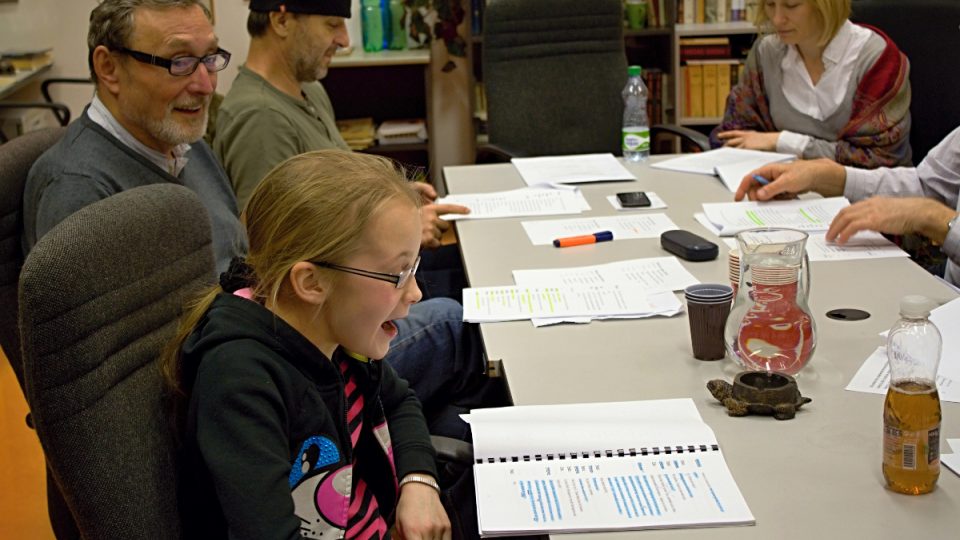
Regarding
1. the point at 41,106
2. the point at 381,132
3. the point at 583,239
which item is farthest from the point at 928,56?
the point at 41,106

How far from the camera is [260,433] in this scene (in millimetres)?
1209

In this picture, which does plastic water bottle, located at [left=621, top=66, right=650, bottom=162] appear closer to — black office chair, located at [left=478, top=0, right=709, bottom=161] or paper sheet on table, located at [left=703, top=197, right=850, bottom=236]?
black office chair, located at [left=478, top=0, right=709, bottom=161]

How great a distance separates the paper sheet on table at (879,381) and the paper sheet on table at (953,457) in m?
0.12

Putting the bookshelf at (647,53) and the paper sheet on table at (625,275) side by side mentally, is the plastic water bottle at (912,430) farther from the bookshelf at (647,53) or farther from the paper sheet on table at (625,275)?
the bookshelf at (647,53)

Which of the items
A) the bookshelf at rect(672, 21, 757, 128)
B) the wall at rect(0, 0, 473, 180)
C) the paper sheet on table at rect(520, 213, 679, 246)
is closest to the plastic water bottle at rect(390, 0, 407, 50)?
the wall at rect(0, 0, 473, 180)

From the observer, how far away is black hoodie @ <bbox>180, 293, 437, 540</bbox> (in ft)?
3.91

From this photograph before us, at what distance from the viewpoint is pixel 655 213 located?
2482 millimetres

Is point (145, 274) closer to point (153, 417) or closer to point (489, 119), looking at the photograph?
point (153, 417)

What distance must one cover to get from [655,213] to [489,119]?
1340 mm

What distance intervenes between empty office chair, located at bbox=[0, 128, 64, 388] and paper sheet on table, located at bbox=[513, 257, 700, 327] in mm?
897

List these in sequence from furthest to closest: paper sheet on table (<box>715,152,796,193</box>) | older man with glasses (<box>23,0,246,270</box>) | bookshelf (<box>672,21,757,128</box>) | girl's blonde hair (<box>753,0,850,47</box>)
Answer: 1. bookshelf (<box>672,21,757,128</box>)
2. girl's blonde hair (<box>753,0,850,47</box>)
3. paper sheet on table (<box>715,152,796,193</box>)
4. older man with glasses (<box>23,0,246,270</box>)

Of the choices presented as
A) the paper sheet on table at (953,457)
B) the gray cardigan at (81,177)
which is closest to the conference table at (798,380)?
the paper sheet on table at (953,457)

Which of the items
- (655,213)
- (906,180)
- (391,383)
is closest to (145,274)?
(391,383)

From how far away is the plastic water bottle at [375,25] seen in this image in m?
4.81
